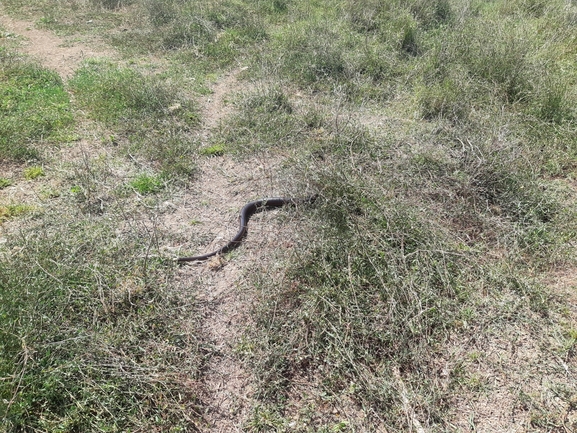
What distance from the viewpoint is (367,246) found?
3.47m

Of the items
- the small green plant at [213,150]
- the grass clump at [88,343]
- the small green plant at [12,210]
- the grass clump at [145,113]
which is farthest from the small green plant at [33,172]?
the small green plant at [213,150]

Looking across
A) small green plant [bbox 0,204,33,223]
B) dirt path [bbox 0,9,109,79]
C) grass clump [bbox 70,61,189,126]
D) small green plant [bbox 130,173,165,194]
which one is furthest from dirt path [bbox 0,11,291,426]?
dirt path [bbox 0,9,109,79]

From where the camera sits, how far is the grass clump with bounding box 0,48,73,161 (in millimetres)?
4902

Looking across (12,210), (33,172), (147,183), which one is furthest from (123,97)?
(12,210)

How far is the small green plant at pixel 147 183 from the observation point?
4.51 meters

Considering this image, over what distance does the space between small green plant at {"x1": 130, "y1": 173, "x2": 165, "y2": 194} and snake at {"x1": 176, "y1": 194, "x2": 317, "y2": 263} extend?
1.06 m

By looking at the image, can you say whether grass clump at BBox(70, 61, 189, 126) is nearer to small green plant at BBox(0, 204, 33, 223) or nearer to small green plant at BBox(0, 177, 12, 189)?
small green plant at BBox(0, 177, 12, 189)

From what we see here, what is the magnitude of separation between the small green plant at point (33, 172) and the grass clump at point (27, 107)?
0.90 feet

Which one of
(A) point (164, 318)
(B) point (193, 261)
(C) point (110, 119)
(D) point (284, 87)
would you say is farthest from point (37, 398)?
(D) point (284, 87)

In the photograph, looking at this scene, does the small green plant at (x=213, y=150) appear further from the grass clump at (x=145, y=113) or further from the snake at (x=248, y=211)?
the snake at (x=248, y=211)

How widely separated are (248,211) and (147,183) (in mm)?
1200

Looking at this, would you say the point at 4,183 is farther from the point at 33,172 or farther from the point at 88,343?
the point at 88,343

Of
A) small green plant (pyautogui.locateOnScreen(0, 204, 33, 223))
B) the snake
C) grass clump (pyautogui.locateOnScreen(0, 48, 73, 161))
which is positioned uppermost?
grass clump (pyautogui.locateOnScreen(0, 48, 73, 161))

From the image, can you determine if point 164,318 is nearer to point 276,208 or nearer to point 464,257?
point 276,208
